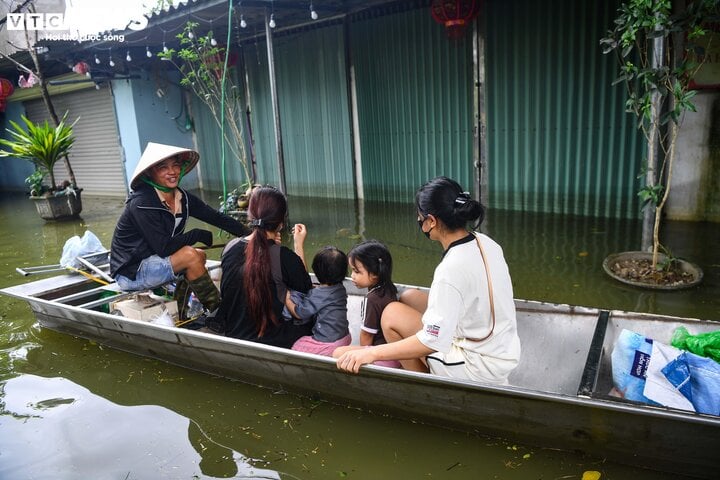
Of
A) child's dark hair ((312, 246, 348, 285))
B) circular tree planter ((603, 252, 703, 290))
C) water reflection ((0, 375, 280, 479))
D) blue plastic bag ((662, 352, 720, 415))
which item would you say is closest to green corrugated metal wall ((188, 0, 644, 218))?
circular tree planter ((603, 252, 703, 290))

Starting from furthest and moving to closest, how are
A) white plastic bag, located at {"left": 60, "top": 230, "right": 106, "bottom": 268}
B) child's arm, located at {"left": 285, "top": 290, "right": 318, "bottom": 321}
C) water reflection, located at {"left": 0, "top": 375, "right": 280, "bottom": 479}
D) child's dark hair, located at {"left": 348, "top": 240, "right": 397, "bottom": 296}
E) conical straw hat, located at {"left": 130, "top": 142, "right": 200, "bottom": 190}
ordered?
white plastic bag, located at {"left": 60, "top": 230, "right": 106, "bottom": 268} → conical straw hat, located at {"left": 130, "top": 142, "right": 200, "bottom": 190} → child's arm, located at {"left": 285, "top": 290, "right": 318, "bottom": 321} → child's dark hair, located at {"left": 348, "top": 240, "right": 397, "bottom": 296} → water reflection, located at {"left": 0, "top": 375, "right": 280, "bottom": 479}

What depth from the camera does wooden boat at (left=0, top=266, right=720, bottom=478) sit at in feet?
7.79

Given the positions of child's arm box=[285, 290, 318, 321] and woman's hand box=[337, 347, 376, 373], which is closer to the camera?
woman's hand box=[337, 347, 376, 373]

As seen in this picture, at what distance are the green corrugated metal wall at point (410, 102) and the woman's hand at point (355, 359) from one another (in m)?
5.92

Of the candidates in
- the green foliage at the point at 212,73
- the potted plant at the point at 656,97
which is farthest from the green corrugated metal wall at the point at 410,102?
the potted plant at the point at 656,97

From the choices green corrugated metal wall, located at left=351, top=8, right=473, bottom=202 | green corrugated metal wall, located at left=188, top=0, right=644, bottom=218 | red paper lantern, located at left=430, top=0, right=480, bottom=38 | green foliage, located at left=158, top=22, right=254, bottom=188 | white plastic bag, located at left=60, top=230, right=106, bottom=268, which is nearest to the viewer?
white plastic bag, located at left=60, top=230, right=106, bottom=268

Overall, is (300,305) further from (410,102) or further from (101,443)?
(410,102)

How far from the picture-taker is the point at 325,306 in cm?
335

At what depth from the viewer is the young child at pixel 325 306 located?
3281 millimetres

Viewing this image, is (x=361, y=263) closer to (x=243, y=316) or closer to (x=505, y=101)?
(x=243, y=316)

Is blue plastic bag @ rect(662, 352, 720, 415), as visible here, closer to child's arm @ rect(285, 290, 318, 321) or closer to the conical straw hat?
child's arm @ rect(285, 290, 318, 321)

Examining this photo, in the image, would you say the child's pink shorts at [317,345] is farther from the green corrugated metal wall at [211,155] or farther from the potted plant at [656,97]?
the green corrugated metal wall at [211,155]

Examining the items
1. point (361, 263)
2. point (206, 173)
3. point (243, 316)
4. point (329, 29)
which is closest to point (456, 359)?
point (361, 263)

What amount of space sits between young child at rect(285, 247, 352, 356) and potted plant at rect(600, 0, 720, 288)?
2.96 metres
